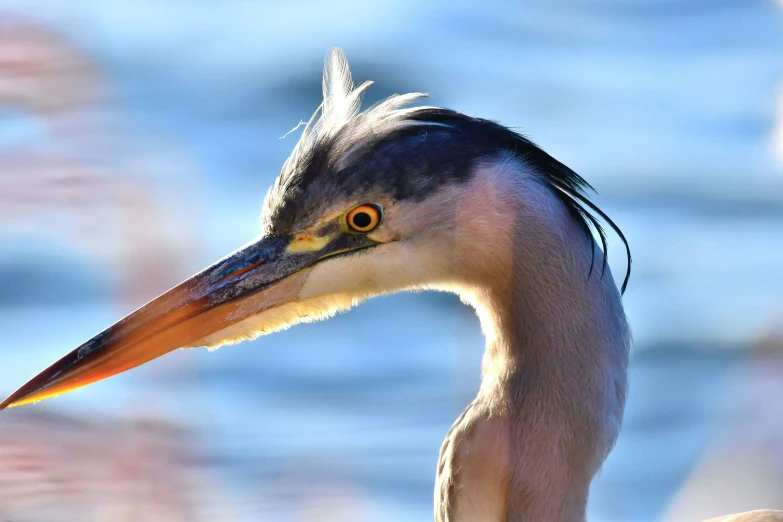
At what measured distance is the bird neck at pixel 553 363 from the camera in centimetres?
257

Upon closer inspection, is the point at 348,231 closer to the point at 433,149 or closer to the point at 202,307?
the point at 433,149

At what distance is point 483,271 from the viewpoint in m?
2.62

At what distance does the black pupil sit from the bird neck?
0.26 meters

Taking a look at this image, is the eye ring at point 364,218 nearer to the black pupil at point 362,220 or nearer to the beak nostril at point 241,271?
the black pupil at point 362,220

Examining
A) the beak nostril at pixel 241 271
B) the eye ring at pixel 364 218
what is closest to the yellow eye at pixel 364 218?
the eye ring at pixel 364 218

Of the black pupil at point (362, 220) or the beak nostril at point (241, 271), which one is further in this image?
the beak nostril at point (241, 271)

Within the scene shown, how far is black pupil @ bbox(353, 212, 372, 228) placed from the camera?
2.62 metres

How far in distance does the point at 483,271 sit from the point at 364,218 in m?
0.27

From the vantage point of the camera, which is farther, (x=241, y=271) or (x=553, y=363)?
(x=241, y=271)

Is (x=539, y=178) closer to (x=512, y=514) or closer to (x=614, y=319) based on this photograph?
(x=614, y=319)

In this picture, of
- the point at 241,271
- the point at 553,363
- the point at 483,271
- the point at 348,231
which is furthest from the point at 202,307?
the point at 553,363

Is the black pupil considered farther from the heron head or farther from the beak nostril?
the beak nostril

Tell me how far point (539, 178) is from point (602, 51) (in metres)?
5.05

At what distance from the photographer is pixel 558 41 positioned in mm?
7527
